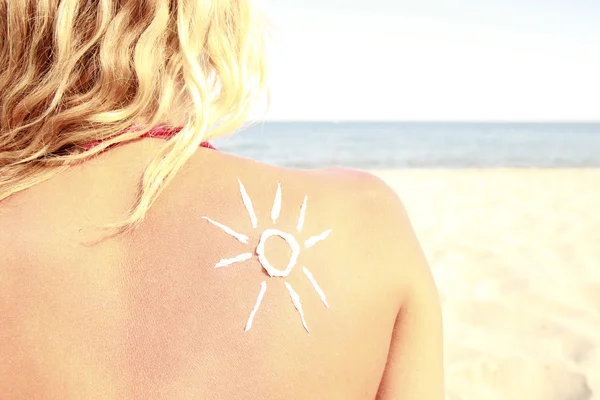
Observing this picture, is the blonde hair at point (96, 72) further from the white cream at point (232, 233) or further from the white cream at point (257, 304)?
the white cream at point (257, 304)

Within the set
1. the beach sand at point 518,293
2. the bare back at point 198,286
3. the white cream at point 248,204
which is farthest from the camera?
the beach sand at point 518,293

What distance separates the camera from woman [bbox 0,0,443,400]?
846 mm

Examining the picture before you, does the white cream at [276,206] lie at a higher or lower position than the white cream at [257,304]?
higher

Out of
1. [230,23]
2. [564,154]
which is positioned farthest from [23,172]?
[564,154]

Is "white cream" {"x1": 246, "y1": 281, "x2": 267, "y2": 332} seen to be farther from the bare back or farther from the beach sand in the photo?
the beach sand

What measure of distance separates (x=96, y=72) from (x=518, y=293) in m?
3.35

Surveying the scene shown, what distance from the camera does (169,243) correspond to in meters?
0.90

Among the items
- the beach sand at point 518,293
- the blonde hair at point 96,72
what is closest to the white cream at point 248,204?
the blonde hair at point 96,72

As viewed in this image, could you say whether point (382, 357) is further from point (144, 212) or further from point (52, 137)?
point (52, 137)

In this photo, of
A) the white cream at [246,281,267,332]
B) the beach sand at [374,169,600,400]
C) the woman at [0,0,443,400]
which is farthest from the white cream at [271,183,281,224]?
the beach sand at [374,169,600,400]

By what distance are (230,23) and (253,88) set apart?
0.50 ft

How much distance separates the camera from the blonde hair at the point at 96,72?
0.99 meters

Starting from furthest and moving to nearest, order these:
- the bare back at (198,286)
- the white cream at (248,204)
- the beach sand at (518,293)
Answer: the beach sand at (518,293), the white cream at (248,204), the bare back at (198,286)

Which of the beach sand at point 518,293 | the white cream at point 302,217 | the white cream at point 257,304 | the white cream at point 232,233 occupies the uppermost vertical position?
the white cream at point 302,217
